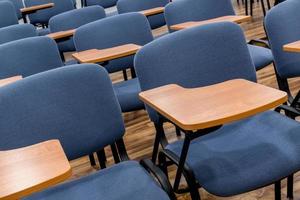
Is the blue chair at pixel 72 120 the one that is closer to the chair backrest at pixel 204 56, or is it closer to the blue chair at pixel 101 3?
the chair backrest at pixel 204 56

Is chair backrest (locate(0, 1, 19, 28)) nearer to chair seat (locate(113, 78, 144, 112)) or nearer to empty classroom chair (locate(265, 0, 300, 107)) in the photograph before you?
chair seat (locate(113, 78, 144, 112))

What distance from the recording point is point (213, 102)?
1.40 meters

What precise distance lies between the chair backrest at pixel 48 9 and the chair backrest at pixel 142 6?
176cm

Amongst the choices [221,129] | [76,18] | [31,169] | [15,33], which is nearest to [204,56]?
[221,129]

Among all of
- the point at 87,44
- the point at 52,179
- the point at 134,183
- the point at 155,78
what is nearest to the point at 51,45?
the point at 87,44

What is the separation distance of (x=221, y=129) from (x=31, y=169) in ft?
2.96

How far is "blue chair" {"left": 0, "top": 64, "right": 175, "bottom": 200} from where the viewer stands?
1.54 m

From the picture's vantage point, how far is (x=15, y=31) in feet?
10.8

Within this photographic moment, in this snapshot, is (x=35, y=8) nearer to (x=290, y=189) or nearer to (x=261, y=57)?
(x=261, y=57)

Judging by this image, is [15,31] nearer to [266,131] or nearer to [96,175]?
[96,175]

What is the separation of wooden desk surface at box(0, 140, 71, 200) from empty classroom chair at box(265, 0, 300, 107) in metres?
1.24

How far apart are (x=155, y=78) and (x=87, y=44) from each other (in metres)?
1.17

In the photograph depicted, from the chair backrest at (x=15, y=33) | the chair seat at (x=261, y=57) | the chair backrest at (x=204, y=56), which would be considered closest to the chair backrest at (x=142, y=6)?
the chair backrest at (x=15, y=33)

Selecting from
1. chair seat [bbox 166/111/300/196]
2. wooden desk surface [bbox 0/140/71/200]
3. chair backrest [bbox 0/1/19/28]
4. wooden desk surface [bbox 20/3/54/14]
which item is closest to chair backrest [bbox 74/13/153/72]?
chair seat [bbox 166/111/300/196]
